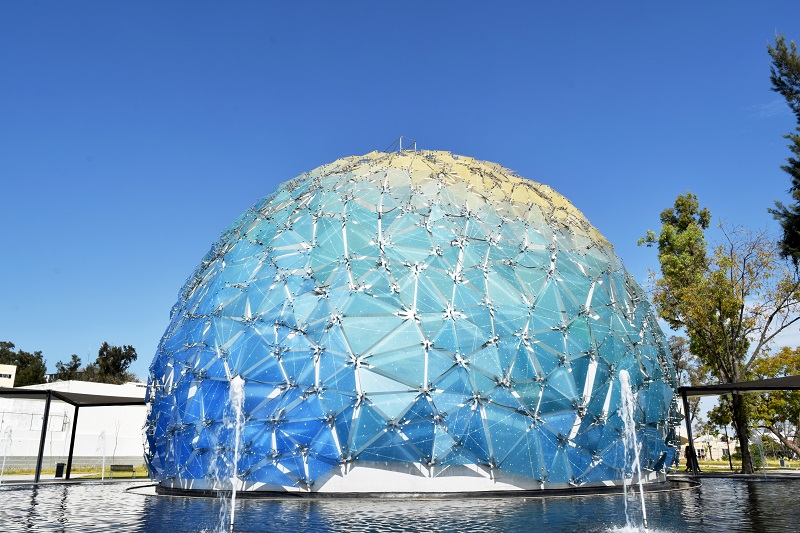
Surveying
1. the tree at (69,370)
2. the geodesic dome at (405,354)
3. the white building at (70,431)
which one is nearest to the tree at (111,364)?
the tree at (69,370)

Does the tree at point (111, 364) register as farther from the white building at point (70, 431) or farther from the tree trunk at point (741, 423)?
the tree trunk at point (741, 423)

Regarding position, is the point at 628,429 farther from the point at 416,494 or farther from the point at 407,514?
the point at 407,514

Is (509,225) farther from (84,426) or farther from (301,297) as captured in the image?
(84,426)

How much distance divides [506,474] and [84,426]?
3237cm

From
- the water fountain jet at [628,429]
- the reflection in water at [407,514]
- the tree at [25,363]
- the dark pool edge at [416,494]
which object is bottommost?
the reflection in water at [407,514]

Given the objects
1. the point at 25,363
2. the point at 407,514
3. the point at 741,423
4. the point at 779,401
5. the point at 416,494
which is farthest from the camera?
the point at 25,363

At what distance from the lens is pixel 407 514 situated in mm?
10234

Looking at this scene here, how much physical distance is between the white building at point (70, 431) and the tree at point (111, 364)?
43.7 m

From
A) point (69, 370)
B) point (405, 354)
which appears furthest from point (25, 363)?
point (405, 354)

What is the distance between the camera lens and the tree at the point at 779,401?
1353 inches

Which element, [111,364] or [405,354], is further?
[111,364]

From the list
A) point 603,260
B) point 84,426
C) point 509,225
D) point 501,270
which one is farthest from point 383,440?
point 84,426

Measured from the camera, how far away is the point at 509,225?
55.6 ft

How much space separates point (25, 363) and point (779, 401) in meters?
80.9
